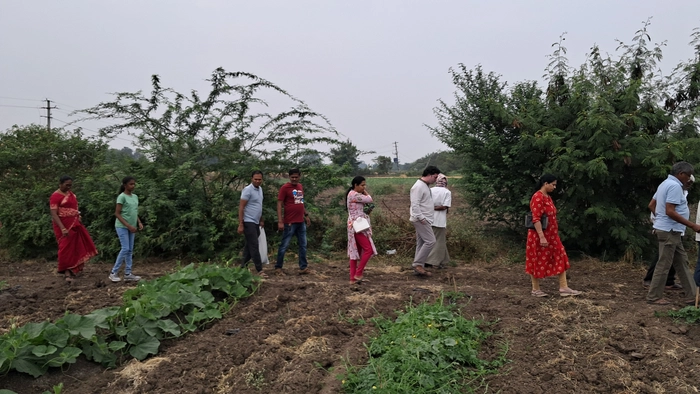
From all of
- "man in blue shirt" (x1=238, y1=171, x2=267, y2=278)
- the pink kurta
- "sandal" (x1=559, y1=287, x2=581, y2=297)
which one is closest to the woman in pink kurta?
the pink kurta

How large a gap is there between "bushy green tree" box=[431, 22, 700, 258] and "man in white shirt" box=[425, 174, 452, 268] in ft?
5.14

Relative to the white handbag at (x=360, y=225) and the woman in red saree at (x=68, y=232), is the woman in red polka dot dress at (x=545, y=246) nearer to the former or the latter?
the white handbag at (x=360, y=225)

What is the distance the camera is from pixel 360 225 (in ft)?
22.1

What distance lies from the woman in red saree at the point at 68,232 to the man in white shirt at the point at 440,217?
205 inches

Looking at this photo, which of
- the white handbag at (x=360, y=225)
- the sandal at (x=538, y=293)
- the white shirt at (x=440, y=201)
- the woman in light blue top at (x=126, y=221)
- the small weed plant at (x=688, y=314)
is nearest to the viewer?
the small weed plant at (x=688, y=314)

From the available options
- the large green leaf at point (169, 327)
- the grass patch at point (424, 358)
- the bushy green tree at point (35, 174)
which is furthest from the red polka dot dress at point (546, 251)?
the bushy green tree at point (35, 174)

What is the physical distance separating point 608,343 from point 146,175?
8.44 meters

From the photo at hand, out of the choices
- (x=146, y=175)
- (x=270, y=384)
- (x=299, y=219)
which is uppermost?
(x=146, y=175)

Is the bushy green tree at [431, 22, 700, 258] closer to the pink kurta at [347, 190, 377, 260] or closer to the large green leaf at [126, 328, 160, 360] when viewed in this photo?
the pink kurta at [347, 190, 377, 260]

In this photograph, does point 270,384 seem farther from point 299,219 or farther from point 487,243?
point 487,243

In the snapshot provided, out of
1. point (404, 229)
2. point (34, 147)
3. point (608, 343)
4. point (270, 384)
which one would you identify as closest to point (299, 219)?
point (404, 229)

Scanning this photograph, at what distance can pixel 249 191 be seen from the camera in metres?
7.16

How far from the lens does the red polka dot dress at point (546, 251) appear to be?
19.2ft

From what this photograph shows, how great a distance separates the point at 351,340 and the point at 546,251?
2703 mm
